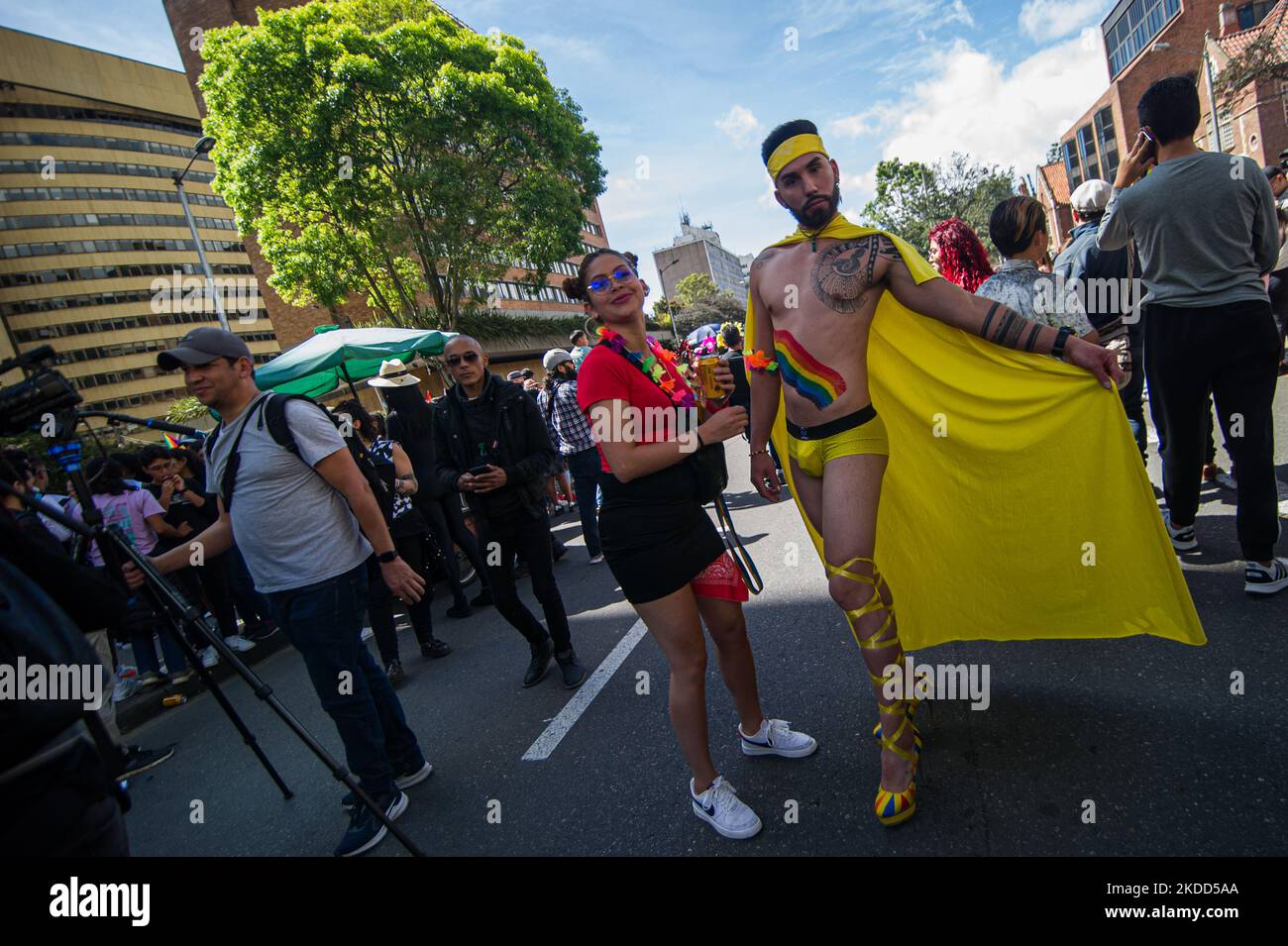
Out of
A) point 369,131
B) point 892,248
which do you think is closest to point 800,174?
point 892,248

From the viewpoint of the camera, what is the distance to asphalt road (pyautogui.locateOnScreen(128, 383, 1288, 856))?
2076mm

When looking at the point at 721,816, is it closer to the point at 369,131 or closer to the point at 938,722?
the point at 938,722

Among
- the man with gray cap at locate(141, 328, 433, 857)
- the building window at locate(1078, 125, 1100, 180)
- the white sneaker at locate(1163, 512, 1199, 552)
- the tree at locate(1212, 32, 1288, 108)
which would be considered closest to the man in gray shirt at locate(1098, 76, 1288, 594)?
the white sneaker at locate(1163, 512, 1199, 552)

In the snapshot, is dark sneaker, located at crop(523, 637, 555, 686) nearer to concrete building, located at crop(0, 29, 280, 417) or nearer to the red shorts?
the red shorts

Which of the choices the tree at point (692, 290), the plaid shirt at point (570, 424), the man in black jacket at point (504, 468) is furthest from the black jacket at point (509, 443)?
the tree at point (692, 290)

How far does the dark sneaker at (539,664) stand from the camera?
4.23 m

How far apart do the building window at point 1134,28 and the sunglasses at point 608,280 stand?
5682 cm

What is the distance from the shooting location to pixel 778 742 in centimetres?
271

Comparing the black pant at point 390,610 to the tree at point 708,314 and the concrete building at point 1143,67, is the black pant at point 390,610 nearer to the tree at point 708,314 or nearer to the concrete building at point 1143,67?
the concrete building at point 1143,67

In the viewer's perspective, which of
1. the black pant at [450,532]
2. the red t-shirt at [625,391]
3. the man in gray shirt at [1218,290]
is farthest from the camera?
the black pant at [450,532]

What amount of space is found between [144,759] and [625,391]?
4.51m

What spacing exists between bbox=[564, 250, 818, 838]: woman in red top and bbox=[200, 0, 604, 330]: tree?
681 inches

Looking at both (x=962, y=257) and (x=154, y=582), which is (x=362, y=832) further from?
(x=962, y=257)

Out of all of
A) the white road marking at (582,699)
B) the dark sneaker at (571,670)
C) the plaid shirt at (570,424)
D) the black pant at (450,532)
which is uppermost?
the plaid shirt at (570,424)
